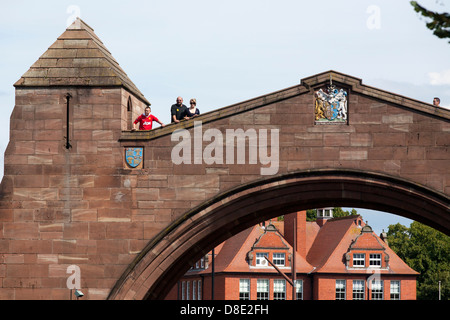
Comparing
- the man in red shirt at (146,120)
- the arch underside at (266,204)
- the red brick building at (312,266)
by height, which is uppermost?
the man in red shirt at (146,120)

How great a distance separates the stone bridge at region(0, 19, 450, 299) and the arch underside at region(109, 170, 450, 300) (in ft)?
0.09

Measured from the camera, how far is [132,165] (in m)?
21.2

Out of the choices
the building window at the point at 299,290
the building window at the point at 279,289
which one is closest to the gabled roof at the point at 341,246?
the building window at the point at 299,290

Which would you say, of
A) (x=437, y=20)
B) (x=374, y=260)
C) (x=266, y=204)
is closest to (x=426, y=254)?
(x=374, y=260)

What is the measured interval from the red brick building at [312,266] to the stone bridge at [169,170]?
39443 mm

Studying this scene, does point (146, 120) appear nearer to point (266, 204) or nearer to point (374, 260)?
point (266, 204)

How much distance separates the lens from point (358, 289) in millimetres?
60656

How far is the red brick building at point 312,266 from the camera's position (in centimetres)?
6031

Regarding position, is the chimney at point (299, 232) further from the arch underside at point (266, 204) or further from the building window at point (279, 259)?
the arch underside at point (266, 204)

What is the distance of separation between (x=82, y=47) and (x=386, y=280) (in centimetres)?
4346

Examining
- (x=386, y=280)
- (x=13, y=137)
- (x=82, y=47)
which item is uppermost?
(x=82, y=47)

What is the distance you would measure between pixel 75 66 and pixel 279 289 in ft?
135
